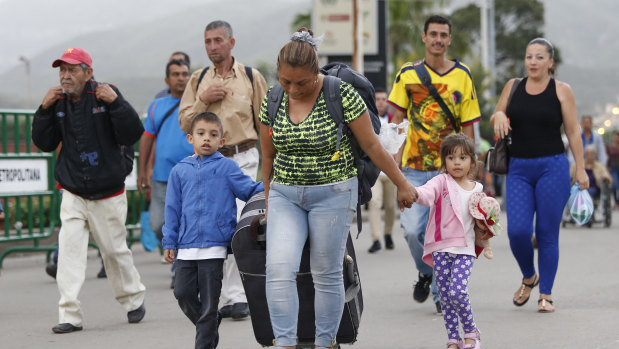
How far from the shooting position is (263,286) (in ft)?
17.8

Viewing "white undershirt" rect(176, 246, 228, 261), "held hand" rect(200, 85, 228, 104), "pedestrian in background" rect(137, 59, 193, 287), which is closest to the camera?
"white undershirt" rect(176, 246, 228, 261)

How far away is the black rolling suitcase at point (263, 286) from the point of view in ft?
17.7

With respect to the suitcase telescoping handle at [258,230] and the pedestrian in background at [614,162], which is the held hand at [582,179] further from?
the pedestrian in background at [614,162]

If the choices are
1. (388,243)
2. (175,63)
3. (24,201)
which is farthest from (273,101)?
(388,243)

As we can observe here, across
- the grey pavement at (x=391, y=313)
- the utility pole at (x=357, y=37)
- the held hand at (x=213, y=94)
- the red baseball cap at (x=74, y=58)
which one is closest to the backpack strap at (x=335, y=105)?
the grey pavement at (x=391, y=313)

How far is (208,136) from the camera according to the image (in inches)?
234

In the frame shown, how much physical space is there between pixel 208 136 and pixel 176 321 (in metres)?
2.09

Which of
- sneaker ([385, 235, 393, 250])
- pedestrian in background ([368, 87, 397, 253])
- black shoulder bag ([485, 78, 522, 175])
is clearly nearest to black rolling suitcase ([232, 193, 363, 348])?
black shoulder bag ([485, 78, 522, 175])

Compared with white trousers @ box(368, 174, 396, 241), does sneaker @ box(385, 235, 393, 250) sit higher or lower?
lower

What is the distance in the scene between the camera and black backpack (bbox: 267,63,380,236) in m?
5.00

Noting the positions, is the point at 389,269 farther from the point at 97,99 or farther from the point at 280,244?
the point at 280,244

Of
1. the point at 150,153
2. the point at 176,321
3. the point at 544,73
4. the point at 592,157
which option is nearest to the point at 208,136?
the point at 176,321

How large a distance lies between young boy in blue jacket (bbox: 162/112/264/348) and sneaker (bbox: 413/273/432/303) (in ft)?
7.42

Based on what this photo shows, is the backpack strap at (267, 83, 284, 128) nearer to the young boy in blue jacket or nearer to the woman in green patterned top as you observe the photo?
the woman in green patterned top
